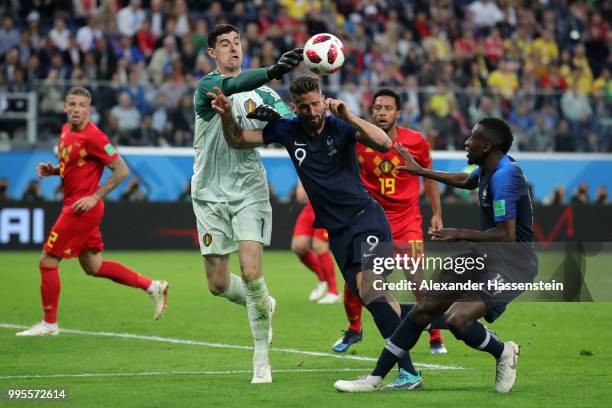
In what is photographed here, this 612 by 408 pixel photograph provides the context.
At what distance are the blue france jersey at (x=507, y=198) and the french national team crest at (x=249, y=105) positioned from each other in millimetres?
2142

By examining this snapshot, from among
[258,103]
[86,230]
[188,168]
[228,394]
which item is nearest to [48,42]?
[188,168]

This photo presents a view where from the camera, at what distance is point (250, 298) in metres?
8.69

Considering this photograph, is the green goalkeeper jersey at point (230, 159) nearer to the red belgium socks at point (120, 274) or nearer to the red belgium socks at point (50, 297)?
the red belgium socks at point (50, 297)

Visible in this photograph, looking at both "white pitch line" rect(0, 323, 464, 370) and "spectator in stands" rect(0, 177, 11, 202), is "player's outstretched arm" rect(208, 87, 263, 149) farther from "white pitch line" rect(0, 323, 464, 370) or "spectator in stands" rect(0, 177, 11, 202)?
"spectator in stands" rect(0, 177, 11, 202)

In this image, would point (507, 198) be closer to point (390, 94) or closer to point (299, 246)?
point (390, 94)

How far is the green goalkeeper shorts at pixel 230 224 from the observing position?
8930 millimetres

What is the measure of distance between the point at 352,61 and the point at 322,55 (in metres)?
18.1

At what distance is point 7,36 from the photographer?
24141mm

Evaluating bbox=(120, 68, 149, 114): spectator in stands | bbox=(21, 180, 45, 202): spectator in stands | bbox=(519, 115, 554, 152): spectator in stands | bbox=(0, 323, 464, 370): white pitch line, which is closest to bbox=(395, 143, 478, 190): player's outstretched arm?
bbox=(0, 323, 464, 370): white pitch line

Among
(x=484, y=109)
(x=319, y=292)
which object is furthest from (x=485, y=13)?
(x=319, y=292)

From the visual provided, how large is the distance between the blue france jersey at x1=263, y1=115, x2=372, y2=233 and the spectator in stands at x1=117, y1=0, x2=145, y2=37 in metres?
17.7

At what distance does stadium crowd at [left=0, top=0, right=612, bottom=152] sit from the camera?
23.4 meters

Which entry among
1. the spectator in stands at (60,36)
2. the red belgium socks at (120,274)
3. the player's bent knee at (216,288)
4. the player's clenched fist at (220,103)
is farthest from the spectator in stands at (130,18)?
the player's clenched fist at (220,103)

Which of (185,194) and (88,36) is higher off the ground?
(88,36)
